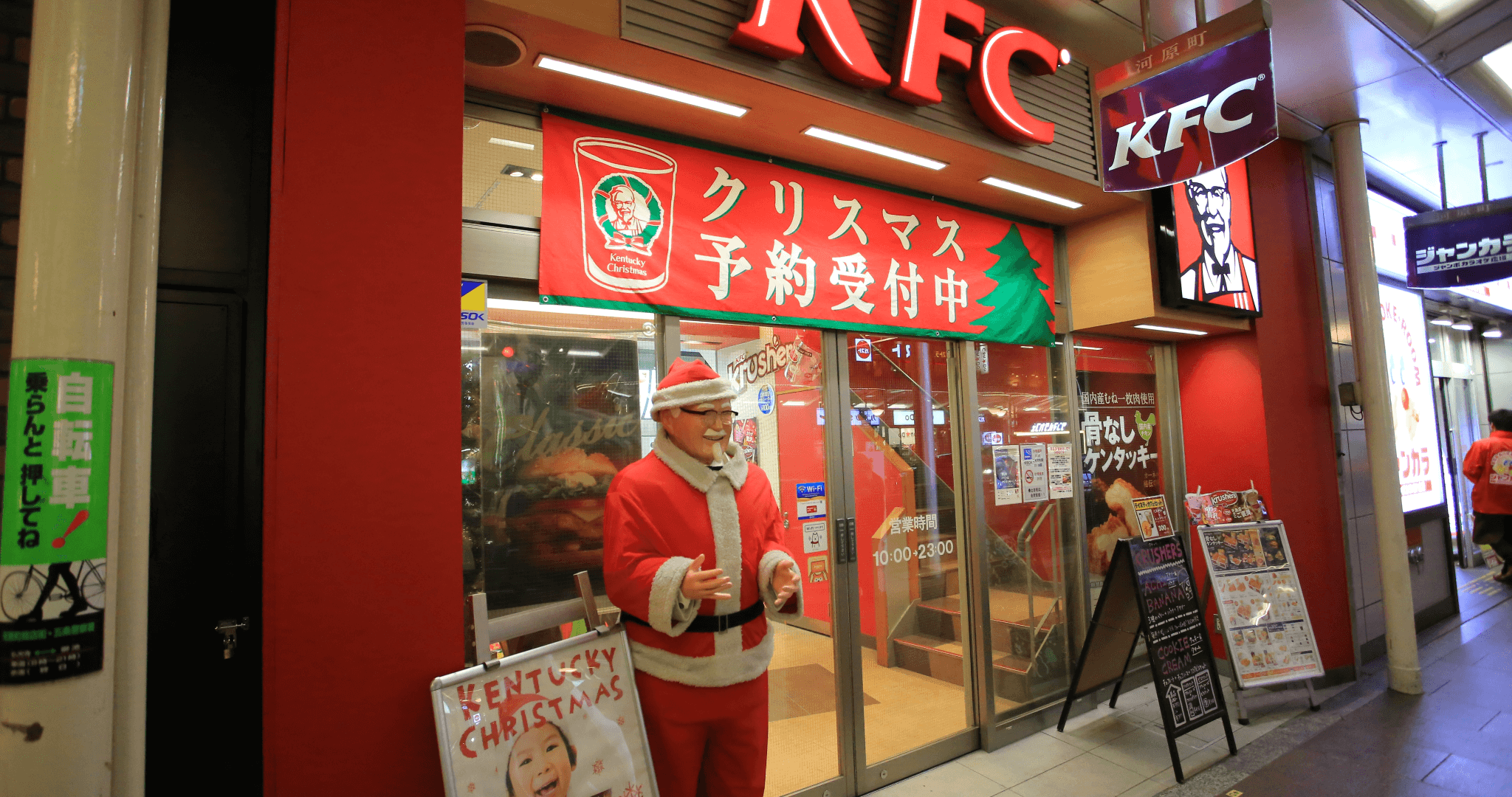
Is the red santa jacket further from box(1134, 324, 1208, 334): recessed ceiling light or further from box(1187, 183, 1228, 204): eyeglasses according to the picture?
box(1187, 183, 1228, 204): eyeglasses

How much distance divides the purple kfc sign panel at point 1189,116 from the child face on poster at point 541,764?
310 centimetres

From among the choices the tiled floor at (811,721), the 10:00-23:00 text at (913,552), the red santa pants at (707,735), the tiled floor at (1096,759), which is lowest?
the tiled floor at (1096,759)

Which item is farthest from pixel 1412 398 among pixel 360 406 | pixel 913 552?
pixel 360 406

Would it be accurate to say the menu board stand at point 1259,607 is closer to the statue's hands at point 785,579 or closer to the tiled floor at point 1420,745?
the tiled floor at point 1420,745

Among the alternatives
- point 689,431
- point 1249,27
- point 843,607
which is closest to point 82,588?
point 689,431

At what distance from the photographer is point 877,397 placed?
11.5 feet

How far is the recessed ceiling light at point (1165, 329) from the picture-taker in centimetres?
428

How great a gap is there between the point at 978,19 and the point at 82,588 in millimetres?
3739

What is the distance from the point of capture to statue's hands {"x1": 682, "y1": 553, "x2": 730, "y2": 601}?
1.93 m

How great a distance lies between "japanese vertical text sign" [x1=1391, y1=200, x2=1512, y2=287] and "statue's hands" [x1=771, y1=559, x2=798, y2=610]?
649 cm

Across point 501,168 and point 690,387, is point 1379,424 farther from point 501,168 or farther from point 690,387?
point 501,168

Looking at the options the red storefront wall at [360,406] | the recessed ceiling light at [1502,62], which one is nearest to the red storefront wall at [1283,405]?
the recessed ceiling light at [1502,62]

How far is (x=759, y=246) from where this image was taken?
119 inches

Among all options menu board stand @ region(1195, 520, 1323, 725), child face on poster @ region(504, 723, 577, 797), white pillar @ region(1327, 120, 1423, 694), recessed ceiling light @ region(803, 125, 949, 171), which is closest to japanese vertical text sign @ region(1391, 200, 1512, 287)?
white pillar @ region(1327, 120, 1423, 694)
